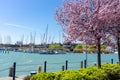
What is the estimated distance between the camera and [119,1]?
15.7 metres

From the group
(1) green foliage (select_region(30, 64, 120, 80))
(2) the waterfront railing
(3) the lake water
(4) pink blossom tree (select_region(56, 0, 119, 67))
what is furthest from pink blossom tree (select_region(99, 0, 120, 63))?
(3) the lake water

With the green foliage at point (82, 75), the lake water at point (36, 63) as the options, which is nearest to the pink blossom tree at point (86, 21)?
the green foliage at point (82, 75)

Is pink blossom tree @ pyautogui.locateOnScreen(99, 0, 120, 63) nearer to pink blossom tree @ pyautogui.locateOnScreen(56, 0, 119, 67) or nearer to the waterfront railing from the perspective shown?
pink blossom tree @ pyautogui.locateOnScreen(56, 0, 119, 67)

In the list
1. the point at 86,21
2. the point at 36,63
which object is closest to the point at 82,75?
the point at 86,21

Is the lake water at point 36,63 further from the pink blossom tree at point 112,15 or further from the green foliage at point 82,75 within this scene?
the pink blossom tree at point 112,15

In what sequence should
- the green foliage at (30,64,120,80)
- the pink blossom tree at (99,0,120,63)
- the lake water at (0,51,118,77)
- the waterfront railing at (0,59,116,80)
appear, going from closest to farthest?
the green foliage at (30,64,120,80)
the pink blossom tree at (99,0,120,63)
the waterfront railing at (0,59,116,80)
the lake water at (0,51,118,77)

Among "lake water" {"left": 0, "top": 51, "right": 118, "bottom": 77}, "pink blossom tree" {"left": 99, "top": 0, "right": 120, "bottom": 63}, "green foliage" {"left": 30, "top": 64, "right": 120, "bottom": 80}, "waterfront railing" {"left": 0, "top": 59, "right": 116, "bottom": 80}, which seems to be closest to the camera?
"green foliage" {"left": 30, "top": 64, "right": 120, "bottom": 80}

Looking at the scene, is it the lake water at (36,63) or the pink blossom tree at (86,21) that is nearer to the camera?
the pink blossom tree at (86,21)

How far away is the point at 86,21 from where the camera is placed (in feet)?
47.3

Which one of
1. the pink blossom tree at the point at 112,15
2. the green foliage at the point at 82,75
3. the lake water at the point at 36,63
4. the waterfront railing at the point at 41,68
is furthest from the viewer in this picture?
the lake water at the point at 36,63

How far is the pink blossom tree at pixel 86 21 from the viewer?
559 inches

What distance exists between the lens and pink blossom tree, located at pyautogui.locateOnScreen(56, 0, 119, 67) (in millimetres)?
14188

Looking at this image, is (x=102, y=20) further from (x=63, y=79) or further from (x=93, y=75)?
(x=63, y=79)

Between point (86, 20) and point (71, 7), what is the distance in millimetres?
1298
